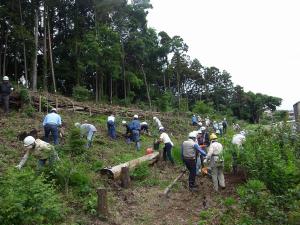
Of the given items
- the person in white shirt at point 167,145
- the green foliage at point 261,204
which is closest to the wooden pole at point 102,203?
the green foliage at point 261,204

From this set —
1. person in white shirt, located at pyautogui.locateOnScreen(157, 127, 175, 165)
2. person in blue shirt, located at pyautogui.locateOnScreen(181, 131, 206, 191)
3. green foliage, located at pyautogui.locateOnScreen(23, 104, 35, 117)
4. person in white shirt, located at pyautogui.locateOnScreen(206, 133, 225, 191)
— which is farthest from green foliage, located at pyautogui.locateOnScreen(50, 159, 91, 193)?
green foliage, located at pyautogui.locateOnScreen(23, 104, 35, 117)

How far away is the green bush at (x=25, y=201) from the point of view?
7.64 metres

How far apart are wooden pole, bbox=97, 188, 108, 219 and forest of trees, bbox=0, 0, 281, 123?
26.2 metres

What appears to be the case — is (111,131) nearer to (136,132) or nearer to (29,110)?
(136,132)

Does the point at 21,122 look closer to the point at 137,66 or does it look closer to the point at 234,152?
the point at 234,152

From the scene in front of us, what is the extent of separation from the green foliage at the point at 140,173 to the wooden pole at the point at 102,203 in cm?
436

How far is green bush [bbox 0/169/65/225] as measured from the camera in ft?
25.1

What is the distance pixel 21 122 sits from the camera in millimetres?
20672

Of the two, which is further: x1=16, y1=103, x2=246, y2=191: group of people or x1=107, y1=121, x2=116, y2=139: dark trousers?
x1=107, y1=121, x2=116, y2=139: dark trousers

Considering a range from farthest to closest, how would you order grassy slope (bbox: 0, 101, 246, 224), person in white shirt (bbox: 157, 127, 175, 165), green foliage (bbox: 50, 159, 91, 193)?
1. person in white shirt (bbox: 157, 127, 175, 165)
2. green foliage (bbox: 50, 159, 91, 193)
3. grassy slope (bbox: 0, 101, 246, 224)

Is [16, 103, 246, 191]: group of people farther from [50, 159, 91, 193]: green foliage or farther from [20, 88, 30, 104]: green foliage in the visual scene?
[20, 88, 30, 104]: green foliage

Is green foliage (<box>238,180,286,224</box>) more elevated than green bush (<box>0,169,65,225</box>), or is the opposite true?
green bush (<box>0,169,65,225</box>)

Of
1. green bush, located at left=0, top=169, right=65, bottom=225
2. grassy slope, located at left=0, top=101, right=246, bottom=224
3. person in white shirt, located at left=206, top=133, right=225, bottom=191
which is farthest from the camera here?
person in white shirt, located at left=206, top=133, right=225, bottom=191

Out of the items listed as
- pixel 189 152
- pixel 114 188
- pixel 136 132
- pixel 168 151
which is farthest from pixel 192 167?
pixel 136 132
